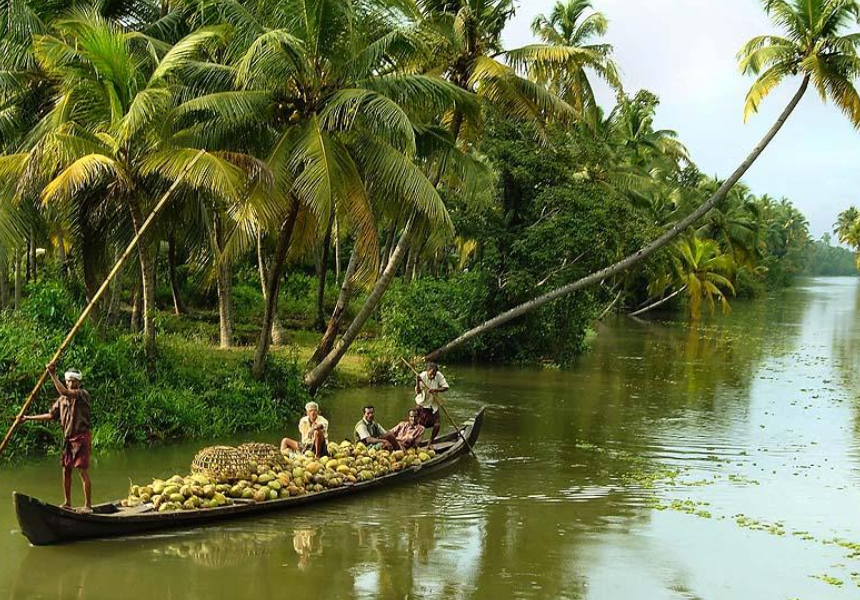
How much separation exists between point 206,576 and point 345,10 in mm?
8208

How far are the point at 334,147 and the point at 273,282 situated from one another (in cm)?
283

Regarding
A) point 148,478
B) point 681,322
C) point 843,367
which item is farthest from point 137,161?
point 681,322

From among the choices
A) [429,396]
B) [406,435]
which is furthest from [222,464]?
[429,396]

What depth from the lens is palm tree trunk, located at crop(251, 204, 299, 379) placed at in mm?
14493

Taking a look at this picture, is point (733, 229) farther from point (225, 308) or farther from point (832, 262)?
point (832, 262)

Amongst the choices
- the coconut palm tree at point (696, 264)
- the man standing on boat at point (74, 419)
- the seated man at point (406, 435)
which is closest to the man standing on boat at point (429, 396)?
the seated man at point (406, 435)

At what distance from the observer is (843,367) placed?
2638cm

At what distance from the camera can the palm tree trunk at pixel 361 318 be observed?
53.1 feet

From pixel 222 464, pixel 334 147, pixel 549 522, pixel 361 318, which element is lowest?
pixel 549 522

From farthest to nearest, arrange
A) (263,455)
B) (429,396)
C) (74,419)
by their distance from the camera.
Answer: (429,396) → (263,455) → (74,419)

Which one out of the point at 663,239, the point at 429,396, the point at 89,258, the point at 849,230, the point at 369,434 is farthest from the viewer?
the point at 849,230

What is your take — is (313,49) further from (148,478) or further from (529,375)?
(529,375)

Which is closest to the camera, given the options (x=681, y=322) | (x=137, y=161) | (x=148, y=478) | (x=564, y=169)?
Answer: (x=148, y=478)

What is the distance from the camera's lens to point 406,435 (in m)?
12.7
